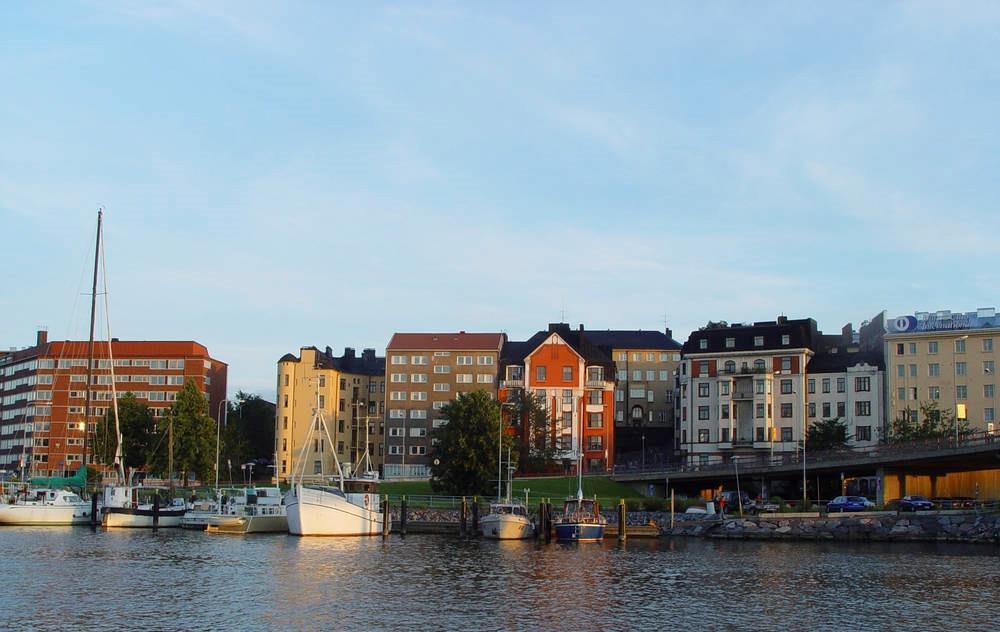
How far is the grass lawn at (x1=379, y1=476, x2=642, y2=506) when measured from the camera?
119562 millimetres

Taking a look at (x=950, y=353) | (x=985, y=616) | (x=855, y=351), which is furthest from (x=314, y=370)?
(x=985, y=616)

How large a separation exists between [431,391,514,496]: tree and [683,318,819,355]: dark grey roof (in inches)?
1854

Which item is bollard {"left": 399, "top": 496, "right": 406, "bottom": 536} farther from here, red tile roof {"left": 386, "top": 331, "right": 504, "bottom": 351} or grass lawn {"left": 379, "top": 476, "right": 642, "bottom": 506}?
red tile roof {"left": 386, "top": 331, "right": 504, "bottom": 351}

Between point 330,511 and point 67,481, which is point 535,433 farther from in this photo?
point 330,511

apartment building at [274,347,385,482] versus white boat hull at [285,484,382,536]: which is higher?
apartment building at [274,347,385,482]

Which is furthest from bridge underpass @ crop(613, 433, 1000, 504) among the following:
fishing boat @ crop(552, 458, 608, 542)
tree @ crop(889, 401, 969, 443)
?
fishing boat @ crop(552, 458, 608, 542)

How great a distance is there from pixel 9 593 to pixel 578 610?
2445 cm

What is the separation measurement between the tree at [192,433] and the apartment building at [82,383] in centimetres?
4408

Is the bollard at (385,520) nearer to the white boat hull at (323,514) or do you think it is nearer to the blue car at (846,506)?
the white boat hull at (323,514)

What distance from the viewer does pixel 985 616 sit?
149 feet

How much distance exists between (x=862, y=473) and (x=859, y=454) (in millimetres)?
8265

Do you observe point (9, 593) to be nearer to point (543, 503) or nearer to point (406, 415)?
point (543, 503)

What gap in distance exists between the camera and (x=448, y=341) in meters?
159

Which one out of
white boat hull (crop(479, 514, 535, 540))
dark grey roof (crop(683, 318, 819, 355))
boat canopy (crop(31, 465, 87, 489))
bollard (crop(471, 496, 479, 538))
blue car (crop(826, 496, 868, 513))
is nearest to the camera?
white boat hull (crop(479, 514, 535, 540))
